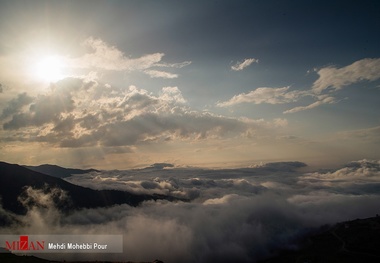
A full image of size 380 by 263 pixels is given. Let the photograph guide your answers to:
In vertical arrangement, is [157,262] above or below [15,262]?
below

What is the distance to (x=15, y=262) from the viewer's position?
420 ft

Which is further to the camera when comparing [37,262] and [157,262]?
[157,262]

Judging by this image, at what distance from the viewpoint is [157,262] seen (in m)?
171

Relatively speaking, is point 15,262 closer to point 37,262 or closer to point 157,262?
point 37,262

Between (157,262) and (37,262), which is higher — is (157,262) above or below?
below

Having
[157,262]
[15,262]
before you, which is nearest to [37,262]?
[15,262]

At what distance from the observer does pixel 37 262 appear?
133 m

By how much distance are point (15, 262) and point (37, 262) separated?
9663mm

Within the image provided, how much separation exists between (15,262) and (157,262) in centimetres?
8004

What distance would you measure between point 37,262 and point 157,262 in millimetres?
70382

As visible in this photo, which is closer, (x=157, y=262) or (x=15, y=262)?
(x=15, y=262)
